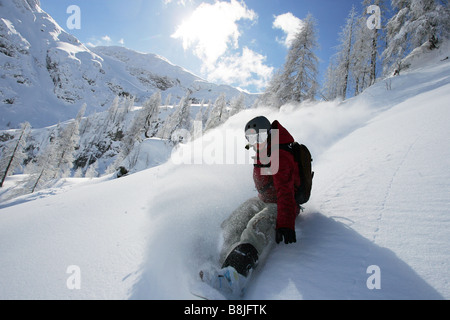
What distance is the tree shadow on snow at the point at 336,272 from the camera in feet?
4.94

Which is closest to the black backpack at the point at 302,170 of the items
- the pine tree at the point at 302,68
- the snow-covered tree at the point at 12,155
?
the pine tree at the point at 302,68

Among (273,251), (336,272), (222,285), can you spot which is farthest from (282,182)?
(222,285)

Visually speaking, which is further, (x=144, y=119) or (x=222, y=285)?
(x=144, y=119)

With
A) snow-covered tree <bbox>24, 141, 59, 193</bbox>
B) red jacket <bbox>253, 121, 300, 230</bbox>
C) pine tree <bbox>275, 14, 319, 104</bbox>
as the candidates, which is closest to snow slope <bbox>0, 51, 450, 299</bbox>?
red jacket <bbox>253, 121, 300, 230</bbox>

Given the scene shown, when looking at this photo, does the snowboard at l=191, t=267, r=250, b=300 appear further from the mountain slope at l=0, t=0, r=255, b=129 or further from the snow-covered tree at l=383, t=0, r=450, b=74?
the mountain slope at l=0, t=0, r=255, b=129

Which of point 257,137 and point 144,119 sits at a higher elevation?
point 144,119

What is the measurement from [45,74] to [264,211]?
159795 mm

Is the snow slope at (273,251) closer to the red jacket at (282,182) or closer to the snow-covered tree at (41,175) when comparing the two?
the red jacket at (282,182)

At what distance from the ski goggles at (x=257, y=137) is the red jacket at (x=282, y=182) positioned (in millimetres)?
106

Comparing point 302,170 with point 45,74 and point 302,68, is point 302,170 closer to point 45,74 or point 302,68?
point 302,68

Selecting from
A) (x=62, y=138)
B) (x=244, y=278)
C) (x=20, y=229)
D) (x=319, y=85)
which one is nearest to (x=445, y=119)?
(x=244, y=278)

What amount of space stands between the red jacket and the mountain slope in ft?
359

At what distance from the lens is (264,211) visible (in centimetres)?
260
